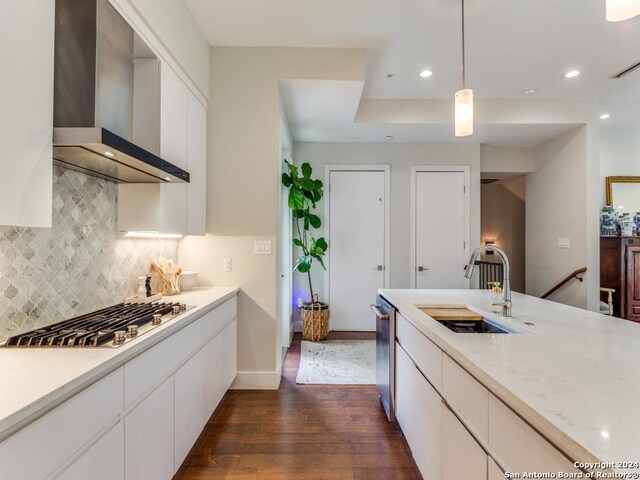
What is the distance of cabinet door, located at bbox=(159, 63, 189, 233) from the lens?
1.96 metres

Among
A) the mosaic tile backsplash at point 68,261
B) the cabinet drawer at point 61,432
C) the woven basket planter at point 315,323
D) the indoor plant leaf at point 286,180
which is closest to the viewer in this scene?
the cabinet drawer at point 61,432

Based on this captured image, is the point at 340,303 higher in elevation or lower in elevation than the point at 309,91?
lower

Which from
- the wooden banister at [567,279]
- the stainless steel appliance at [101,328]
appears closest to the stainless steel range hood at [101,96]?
the stainless steel appliance at [101,328]

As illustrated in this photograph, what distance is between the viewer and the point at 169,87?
2031 mm

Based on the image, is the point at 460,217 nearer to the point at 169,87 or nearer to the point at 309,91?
the point at 309,91

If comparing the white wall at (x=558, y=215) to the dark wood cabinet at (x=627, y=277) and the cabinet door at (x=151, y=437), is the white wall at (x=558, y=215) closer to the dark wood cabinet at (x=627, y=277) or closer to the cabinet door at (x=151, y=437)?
the dark wood cabinet at (x=627, y=277)

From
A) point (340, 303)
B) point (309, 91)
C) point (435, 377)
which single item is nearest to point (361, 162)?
point (309, 91)

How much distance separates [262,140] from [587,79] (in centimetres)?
353

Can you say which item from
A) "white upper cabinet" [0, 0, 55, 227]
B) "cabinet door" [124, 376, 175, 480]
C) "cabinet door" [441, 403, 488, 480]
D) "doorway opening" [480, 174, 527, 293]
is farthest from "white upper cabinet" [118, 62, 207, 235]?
"doorway opening" [480, 174, 527, 293]

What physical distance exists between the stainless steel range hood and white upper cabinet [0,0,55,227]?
9cm

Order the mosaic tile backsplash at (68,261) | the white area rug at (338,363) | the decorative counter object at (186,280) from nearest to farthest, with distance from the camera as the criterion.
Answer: the mosaic tile backsplash at (68,261)
the decorative counter object at (186,280)
the white area rug at (338,363)

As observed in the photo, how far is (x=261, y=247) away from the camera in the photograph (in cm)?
272

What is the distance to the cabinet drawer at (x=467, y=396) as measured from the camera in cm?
98

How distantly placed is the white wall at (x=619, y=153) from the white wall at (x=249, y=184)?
14.3 feet
